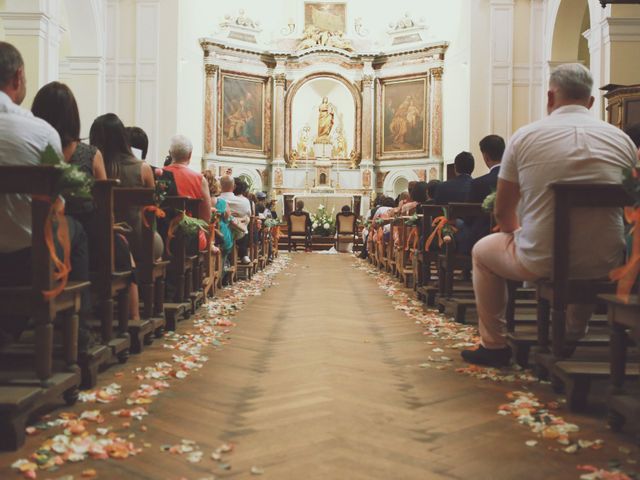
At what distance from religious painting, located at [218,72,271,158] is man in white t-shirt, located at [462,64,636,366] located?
1599cm

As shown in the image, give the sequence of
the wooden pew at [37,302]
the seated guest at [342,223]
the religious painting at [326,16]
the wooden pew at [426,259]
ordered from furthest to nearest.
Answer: the religious painting at [326,16] → the seated guest at [342,223] → the wooden pew at [426,259] → the wooden pew at [37,302]


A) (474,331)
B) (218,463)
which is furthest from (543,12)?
(218,463)

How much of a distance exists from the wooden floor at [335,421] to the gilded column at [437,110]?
46.6ft

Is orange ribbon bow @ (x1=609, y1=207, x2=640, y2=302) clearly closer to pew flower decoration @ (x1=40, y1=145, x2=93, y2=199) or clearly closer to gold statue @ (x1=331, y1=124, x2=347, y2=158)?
pew flower decoration @ (x1=40, y1=145, x2=93, y2=199)

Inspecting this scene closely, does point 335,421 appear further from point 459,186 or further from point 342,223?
point 342,223

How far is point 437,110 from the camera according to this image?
1845cm

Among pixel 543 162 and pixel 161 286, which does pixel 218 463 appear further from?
pixel 161 286

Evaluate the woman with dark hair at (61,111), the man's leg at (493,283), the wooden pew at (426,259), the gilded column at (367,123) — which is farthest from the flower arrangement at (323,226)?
the woman with dark hair at (61,111)

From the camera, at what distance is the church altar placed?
746 inches

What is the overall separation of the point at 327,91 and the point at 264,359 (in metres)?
17.2

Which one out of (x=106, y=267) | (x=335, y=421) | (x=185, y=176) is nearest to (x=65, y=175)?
(x=106, y=267)

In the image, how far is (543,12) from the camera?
1404cm

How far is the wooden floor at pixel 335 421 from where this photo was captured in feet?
7.38

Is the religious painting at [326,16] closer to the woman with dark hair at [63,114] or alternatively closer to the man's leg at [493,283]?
the man's leg at [493,283]
